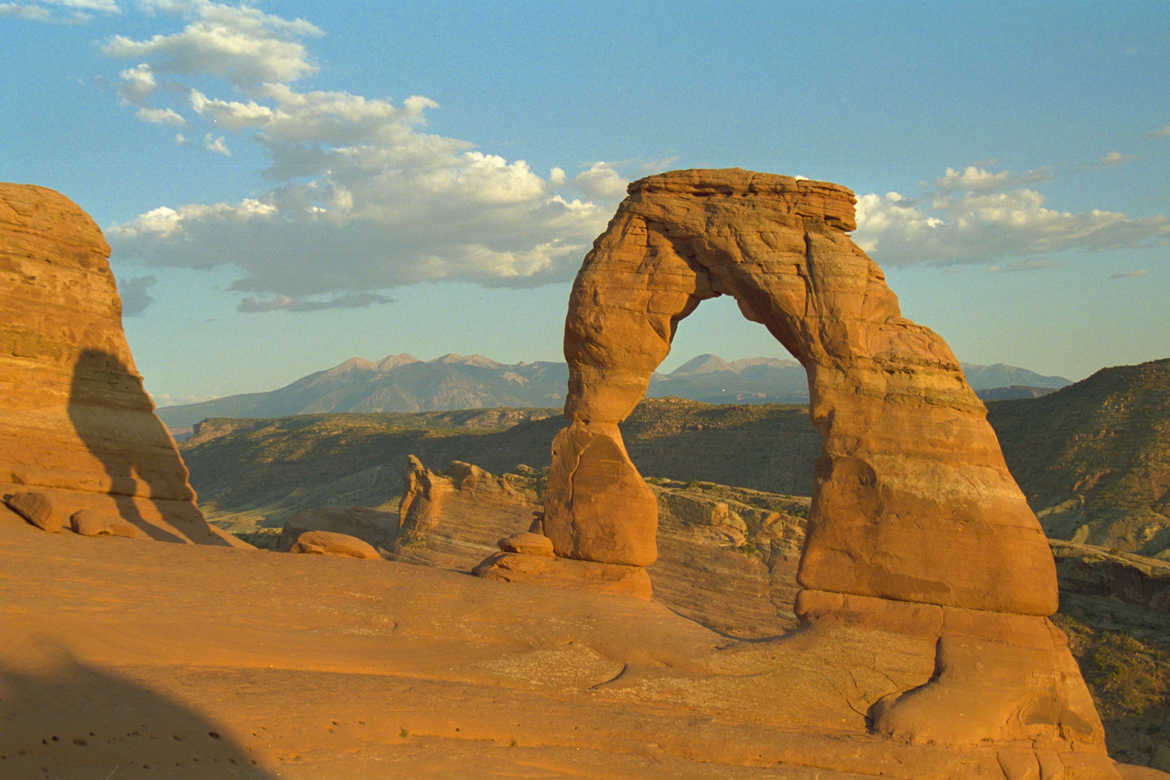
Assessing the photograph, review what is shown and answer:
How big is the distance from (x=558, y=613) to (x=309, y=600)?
11.0ft

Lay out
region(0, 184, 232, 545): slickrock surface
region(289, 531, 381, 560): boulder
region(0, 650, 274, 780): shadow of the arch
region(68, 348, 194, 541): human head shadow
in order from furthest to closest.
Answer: region(68, 348, 194, 541): human head shadow
region(0, 184, 232, 545): slickrock surface
region(289, 531, 381, 560): boulder
region(0, 650, 274, 780): shadow of the arch

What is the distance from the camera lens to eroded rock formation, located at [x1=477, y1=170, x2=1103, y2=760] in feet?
38.8

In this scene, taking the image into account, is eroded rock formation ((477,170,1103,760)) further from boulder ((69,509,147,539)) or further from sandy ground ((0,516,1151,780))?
boulder ((69,509,147,539))

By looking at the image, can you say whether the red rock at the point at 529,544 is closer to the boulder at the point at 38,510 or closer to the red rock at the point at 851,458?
the red rock at the point at 851,458

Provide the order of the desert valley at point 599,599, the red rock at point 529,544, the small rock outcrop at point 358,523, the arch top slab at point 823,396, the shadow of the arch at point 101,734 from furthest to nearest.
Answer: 1. the small rock outcrop at point 358,523
2. the red rock at point 529,544
3. the arch top slab at point 823,396
4. the desert valley at point 599,599
5. the shadow of the arch at point 101,734

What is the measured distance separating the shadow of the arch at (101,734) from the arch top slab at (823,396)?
321 inches

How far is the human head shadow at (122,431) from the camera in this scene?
62.0 feet

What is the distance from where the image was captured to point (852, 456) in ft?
42.9

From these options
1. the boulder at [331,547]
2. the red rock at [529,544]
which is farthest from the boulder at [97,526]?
the red rock at [529,544]

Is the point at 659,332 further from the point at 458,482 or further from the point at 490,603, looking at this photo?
the point at 458,482

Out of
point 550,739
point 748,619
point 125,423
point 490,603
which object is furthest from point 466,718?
point 748,619

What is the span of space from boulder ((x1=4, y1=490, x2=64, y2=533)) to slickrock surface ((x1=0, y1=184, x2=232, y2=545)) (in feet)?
3.72

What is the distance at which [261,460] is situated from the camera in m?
79.2

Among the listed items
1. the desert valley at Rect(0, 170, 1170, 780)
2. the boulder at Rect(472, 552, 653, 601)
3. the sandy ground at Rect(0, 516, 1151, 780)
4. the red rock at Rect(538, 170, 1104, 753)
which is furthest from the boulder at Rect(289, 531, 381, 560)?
the red rock at Rect(538, 170, 1104, 753)
